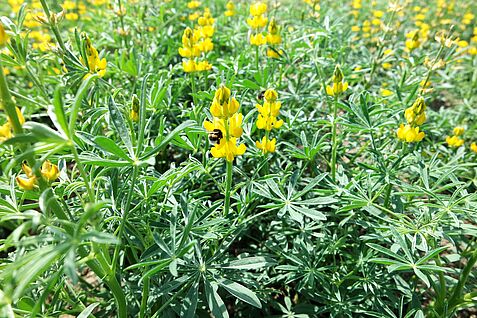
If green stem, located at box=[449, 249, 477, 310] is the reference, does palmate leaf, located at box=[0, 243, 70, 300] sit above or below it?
above

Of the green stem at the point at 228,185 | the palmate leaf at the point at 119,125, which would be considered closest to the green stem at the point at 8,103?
the palmate leaf at the point at 119,125

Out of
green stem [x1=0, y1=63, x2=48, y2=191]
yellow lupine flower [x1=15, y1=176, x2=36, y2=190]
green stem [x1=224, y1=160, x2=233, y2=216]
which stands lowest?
green stem [x1=224, y1=160, x2=233, y2=216]

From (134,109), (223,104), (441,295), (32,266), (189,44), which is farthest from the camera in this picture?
(189,44)

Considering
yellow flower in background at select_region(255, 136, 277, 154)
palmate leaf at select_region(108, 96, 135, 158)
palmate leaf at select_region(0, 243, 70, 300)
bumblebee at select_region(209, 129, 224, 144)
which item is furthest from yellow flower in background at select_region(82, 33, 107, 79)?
palmate leaf at select_region(0, 243, 70, 300)

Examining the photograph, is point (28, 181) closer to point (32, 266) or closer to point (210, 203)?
point (32, 266)

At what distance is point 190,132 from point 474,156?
6.10 ft

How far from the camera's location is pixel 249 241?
6.79ft

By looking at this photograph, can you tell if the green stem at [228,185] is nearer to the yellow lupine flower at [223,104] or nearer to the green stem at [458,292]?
the yellow lupine flower at [223,104]

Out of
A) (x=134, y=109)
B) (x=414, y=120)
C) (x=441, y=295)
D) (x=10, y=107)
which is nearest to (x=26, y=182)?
(x=10, y=107)

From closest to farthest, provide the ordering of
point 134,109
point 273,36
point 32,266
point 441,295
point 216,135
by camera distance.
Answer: point 32,266 < point 216,135 < point 134,109 < point 441,295 < point 273,36

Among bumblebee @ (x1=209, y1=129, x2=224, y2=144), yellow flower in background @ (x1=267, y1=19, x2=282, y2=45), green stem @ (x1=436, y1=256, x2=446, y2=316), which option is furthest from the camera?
yellow flower in background @ (x1=267, y1=19, x2=282, y2=45)

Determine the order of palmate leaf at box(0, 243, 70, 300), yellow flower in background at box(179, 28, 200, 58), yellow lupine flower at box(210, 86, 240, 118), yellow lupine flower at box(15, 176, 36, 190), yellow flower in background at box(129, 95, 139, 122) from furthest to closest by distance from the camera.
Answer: yellow flower in background at box(179, 28, 200, 58) → yellow flower in background at box(129, 95, 139, 122) → yellow lupine flower at box(210, 86, 240, 118) → yellow lupine flower at box(15, 176, 36, 190) → palmate leaf at box(0, 243, 70, 300)

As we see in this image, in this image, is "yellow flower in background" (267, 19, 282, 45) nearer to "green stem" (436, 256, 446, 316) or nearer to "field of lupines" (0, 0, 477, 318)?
"field of lupines" (0, 0, 477, 318)

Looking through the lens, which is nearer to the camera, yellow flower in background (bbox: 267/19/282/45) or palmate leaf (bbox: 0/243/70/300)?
palmate leaf (bbox: 0/243/70/300)
